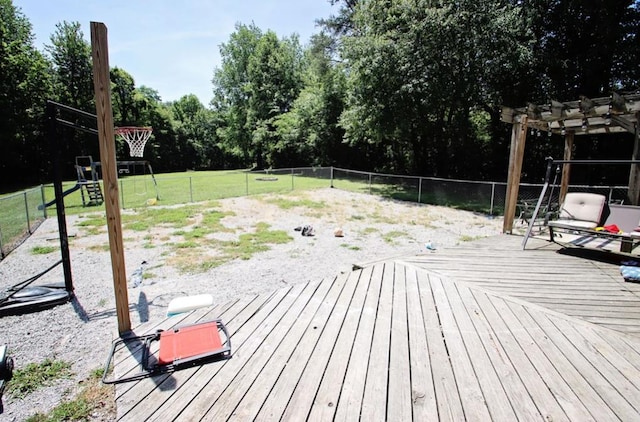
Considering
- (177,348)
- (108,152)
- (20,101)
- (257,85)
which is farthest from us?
(257,85)

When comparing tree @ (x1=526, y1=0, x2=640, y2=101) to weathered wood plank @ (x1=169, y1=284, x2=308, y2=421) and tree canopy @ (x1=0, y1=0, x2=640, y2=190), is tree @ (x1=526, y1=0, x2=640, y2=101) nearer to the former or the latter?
tree canopy @ (x1=0, y1=0, x2=640, y2=190)

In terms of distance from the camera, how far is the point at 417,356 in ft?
7.43

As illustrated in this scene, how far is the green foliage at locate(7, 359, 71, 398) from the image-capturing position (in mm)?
2453

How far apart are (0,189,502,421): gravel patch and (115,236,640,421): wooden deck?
3.00ft

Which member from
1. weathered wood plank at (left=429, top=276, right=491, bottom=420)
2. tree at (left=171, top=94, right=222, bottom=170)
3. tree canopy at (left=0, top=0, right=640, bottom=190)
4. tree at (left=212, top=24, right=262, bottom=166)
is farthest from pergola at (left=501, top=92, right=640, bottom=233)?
tree at (left=171, top=94, right=222, bottom=170)

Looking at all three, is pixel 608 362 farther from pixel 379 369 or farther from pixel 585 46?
pixel 585 46

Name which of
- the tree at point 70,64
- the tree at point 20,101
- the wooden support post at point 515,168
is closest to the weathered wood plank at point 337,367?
the wooden support post at point 515,168

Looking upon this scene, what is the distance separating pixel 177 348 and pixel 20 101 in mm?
28431

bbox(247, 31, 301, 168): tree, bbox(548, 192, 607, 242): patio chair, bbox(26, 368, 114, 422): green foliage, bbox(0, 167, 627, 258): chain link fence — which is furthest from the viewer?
bbox(247, 31, 301, 168): tree

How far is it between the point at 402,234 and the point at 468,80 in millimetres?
8115

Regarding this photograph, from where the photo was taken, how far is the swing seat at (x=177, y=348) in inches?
86.0

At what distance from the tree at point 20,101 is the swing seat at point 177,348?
2519 centimetres

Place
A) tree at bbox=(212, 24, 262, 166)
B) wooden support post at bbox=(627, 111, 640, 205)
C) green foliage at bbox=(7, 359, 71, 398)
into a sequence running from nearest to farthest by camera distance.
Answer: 1. green foliage at bbox=(7, 359, 71, 398)
2. wooden support post at bbox=(627, 111, 640, 205)
3. tree at bbox=(212, 24, 262, 166)

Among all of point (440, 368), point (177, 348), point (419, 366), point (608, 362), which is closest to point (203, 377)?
point (177, 348)
